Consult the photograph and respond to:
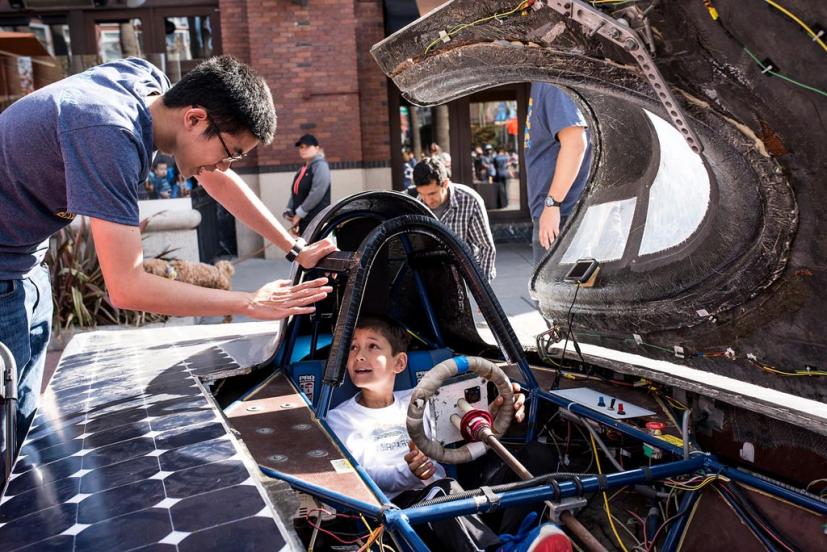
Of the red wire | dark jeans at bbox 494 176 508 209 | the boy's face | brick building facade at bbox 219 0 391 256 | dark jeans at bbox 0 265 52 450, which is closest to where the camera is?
the red wire

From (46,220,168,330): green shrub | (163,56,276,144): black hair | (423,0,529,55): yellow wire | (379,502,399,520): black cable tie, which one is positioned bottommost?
(46,220,168,330): green shrub

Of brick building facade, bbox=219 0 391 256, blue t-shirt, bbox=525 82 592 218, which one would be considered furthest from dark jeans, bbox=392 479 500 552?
brick building facade, bbox=219 0 391 256

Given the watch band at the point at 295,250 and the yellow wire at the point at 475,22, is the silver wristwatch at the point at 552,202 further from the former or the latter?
the yellow wire at the point at 475,22

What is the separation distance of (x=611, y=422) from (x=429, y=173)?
290 centimetres

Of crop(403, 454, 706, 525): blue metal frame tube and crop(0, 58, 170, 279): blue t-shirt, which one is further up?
crop(0, 58, 170, 279): blue t-shirt

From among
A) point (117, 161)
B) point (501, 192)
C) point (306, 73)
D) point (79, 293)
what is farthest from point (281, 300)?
point (501, 192)

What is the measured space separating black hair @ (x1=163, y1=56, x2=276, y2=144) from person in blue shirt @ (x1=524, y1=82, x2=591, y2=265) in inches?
75.0

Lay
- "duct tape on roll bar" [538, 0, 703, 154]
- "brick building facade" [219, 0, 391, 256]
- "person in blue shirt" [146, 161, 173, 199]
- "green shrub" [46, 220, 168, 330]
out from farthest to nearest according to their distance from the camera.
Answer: "brick building facade" [219, 0, 391, 256] → "person in blue shirt" [146, 161, 173, 199] → "green shrub" [46, 220, 168, 330] → "duct tape on roll bar" [538, 0, 703, 154]

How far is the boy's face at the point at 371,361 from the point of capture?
3316mm

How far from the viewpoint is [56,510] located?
205 cm

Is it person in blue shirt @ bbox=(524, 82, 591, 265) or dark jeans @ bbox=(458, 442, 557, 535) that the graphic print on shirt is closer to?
dark jeans @ bbox=(458, 442, 557, 535)

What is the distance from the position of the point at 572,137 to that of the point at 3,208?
2905 mm

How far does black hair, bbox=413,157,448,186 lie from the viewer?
5.31m

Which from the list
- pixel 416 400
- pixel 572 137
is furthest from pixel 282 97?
pixel 416 400
